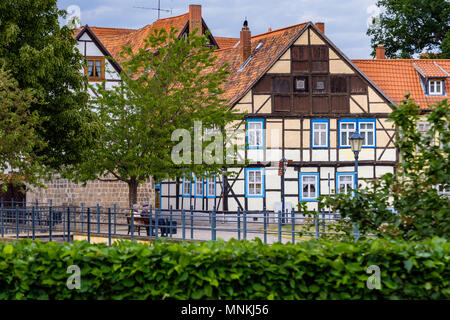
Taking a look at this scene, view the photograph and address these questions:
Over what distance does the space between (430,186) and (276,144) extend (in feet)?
88.3

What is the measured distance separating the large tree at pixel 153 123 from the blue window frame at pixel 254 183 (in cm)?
589

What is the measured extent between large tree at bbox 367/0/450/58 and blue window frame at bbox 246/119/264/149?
64.6 ft

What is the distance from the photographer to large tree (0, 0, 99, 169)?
23.6 m

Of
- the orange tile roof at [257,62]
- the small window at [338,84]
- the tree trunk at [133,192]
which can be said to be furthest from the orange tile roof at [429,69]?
the tree trunk at [133,192]

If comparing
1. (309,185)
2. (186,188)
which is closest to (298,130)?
(309,185)

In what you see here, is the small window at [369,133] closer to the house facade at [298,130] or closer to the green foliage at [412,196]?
the house facade at [298,130]

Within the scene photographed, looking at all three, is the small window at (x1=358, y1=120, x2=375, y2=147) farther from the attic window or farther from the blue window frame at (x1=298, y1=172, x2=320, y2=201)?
the attic window

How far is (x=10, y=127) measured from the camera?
22781 millimetres

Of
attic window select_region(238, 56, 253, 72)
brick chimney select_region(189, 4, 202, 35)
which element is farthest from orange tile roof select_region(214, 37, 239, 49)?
attic window select_region(238, 56, 253, 72)

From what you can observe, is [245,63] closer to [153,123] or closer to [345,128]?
[345,128]

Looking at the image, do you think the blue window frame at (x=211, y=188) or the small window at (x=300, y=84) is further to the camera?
the blue window frame at (x=211, y=188)

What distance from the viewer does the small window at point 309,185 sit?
35.6 metres

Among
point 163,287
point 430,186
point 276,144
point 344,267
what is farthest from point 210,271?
point 276,144

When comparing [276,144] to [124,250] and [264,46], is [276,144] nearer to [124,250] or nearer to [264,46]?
[264,46]
